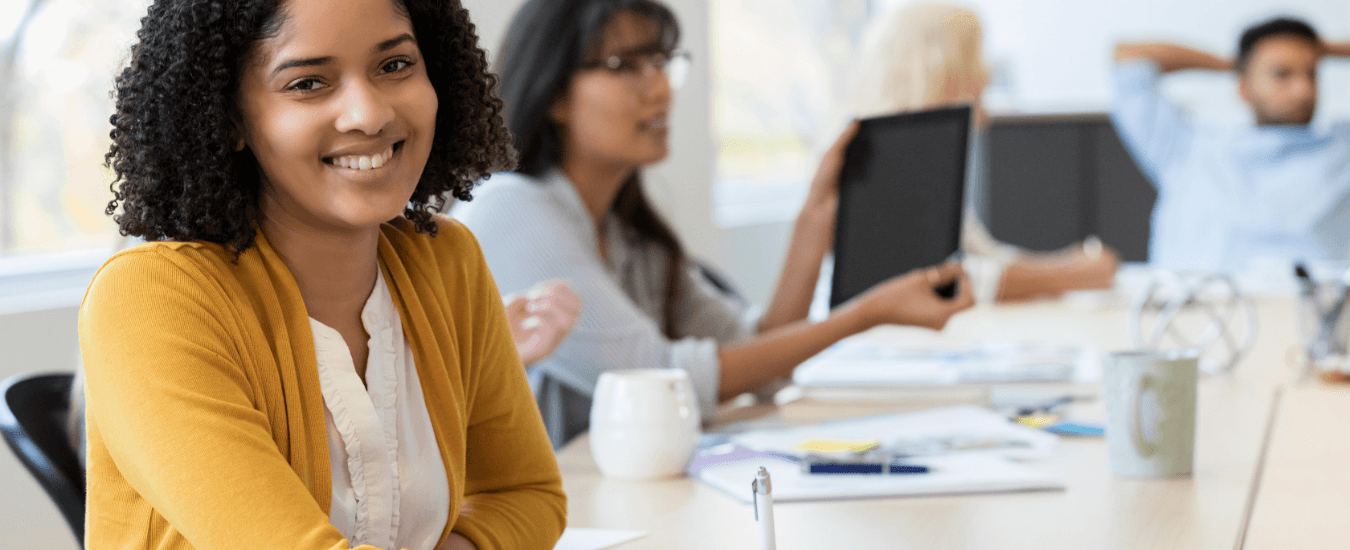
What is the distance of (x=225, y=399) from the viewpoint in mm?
692

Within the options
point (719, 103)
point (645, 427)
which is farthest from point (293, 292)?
point (719, 103)

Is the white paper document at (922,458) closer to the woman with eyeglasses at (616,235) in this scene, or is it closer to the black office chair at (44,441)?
the woman with eyeglasses at (616,235)

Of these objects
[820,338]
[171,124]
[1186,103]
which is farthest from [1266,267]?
[1186,103]

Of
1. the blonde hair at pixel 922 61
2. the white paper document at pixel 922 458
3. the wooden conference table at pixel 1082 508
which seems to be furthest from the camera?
the blonde hair at pixel 922 61

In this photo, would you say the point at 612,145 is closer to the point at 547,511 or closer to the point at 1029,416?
the point at 1029,416

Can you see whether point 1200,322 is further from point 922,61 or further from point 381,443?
point 381,443

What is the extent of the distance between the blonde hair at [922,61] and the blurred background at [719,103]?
0.60 feet

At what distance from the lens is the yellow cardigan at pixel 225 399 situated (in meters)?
0.66

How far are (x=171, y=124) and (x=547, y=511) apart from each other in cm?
41

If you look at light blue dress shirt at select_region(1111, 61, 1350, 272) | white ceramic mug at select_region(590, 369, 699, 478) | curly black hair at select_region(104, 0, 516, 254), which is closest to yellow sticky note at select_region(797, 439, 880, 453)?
white ceramic mug at select_region(590, 369, 699, 478)

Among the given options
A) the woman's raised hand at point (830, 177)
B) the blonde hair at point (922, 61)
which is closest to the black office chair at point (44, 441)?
the woman's raised hand at point (830, 177)

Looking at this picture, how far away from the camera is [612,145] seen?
169cm

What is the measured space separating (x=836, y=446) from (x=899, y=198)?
0.57m

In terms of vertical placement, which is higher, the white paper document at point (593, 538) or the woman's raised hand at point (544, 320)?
the woman's raised hand at point (544, 320)
